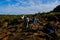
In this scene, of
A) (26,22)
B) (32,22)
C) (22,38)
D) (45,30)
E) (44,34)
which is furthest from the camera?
(32,22)

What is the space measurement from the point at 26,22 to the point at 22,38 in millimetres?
6219

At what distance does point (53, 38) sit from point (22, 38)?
4.04 metres

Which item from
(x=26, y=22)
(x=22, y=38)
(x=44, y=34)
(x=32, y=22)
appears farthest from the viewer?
(x=32, y=22)

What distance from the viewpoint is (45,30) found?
28766 mm

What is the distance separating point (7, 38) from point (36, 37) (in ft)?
12.4

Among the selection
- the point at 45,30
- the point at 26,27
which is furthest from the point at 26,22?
the point at 45,30

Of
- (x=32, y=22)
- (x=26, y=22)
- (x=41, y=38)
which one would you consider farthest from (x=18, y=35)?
(x=32, y=22)

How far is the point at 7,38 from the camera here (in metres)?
25.4

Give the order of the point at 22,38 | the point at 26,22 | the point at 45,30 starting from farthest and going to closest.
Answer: the point at 26,22 → the point at 45,30 → the point at 22,38

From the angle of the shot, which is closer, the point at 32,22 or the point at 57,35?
the point at 57,35

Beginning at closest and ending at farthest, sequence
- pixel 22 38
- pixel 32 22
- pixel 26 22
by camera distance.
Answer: pixel 22 38 < pixel 26 22 < pixel 32 22

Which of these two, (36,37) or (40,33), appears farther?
(40,33)

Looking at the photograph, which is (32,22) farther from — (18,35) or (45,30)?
(18,35)

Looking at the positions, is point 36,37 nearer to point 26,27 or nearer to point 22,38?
point 22,38
